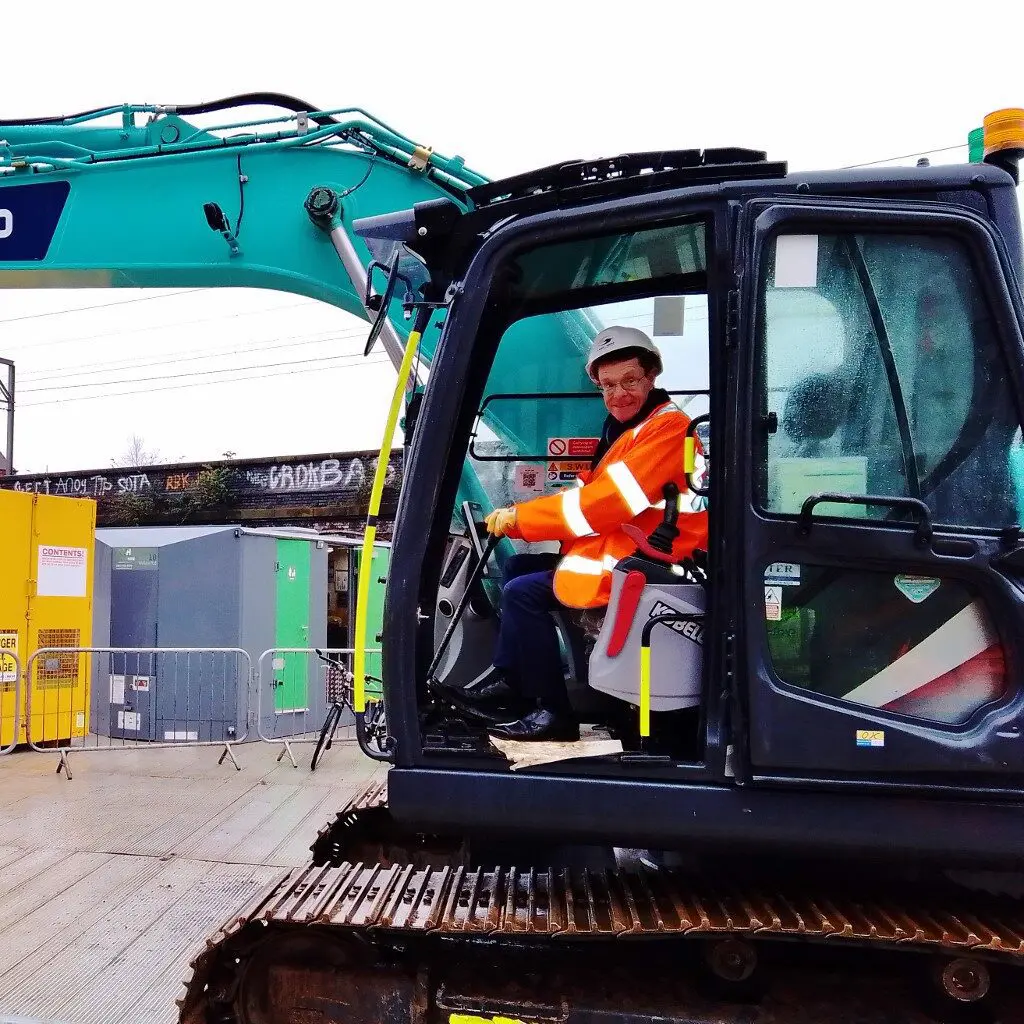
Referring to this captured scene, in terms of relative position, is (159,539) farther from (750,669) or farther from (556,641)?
(750,669)

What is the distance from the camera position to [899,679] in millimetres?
2139

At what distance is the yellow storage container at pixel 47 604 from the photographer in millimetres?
8234

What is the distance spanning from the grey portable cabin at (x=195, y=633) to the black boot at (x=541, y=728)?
7.14 meters

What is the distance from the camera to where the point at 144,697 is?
932 centimetres

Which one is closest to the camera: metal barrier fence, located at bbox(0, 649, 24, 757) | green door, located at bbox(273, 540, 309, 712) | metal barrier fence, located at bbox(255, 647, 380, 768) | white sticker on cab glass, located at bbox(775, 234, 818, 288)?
white sticker on cab glass, located at bbox(775, 234, 818, 288)

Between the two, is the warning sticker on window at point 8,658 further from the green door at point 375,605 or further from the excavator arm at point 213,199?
the excavator arm at point 213,199

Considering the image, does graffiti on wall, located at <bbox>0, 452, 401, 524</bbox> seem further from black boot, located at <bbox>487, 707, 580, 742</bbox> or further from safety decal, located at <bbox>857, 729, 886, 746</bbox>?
safety decal, located at <bbox>857, 729, 886, 746</bbox>

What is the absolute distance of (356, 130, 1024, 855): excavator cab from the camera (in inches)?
82.1

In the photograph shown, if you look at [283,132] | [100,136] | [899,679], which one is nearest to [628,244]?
[899,679]

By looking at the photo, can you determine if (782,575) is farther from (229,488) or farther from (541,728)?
(229,488)

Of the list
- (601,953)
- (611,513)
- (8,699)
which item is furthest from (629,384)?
(8,699)

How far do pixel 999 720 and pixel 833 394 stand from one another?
2.87ft

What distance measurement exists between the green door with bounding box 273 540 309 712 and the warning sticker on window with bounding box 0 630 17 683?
2.47 meters

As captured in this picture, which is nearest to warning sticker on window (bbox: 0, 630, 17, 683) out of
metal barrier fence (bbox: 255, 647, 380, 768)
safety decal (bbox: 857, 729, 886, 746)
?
metal barrier fence (bbox: 255, 647, 380, 768)
